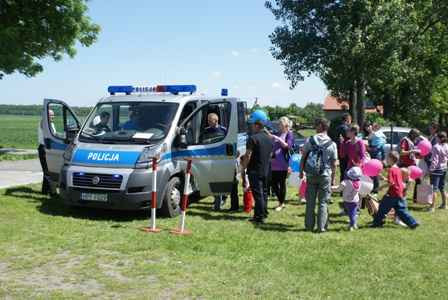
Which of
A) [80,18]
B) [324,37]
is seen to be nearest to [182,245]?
[80,18]

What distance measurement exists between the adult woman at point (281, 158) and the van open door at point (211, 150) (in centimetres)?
82

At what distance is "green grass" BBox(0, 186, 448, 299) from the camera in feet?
18.7

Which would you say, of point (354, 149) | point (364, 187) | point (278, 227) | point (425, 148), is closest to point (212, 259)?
point (278, 227)

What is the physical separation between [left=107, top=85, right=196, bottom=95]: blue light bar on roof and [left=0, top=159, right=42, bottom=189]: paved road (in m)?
4.02

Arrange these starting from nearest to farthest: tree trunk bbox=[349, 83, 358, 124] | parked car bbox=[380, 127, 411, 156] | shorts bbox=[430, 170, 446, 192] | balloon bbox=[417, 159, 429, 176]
A: shorts bbox=[430, 170, 446, 192] → balloon bbox=[417, 159, 429, 176] → parked car bbox=[380, 127, 411, 156] → tree trunk bbox=[349, 83, 358, 124]

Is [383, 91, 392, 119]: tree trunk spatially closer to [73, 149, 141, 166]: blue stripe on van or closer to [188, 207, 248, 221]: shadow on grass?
[188, 207, 248, 221]: shadow on grass

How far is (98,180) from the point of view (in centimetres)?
892

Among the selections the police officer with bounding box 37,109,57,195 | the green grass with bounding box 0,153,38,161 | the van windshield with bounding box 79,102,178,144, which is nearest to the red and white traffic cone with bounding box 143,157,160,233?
the van windshield with bounding box 79,102,178,144

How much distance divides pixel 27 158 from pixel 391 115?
32443 millimetres

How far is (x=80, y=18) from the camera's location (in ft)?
72.6

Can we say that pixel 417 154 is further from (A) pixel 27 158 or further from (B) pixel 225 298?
(A) pixel 27 158

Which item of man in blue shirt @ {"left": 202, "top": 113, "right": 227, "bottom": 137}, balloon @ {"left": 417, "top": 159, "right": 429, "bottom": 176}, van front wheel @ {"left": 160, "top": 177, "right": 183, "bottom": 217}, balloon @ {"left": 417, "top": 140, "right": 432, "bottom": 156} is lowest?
van front wheel @ {"left": 160, "top": 177, "right": 183, "bottom": 217}

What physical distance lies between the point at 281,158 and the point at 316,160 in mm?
1893

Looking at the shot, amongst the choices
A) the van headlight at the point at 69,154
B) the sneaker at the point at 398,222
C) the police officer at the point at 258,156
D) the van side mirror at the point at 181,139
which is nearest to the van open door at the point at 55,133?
the van headlight at the point at 69,154
